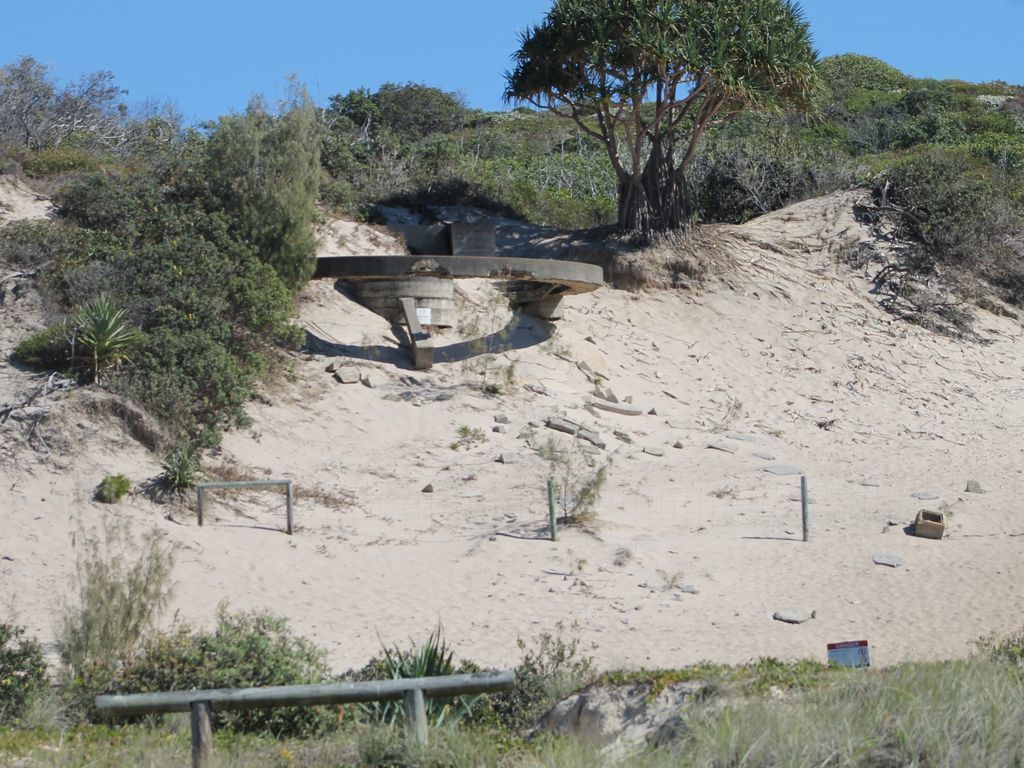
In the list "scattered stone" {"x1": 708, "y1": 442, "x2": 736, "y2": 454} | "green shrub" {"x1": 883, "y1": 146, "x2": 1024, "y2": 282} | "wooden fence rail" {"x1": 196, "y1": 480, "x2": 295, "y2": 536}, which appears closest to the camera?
"wooden fence rail" {"x1": 196, "y1": 480, "x2": 295, "y2": 536}

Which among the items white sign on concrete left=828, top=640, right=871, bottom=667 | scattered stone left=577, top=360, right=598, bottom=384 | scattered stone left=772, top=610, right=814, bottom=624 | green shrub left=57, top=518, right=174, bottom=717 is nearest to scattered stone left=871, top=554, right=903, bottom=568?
scattered stone left=772, top=610, right=814, bottom=624

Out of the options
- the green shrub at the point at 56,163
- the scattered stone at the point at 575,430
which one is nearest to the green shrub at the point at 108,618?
the scattered stone at the point at 575,430

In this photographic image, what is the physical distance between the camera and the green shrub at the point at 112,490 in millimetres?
13539

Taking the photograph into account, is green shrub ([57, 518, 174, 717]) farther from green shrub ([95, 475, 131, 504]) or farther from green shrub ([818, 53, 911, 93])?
green shrub ([818, 53, 911, 93])

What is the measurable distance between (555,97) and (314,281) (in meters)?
5.84

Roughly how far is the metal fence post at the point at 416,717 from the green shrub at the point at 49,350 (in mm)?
10689

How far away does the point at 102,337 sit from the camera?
15016 millimetres

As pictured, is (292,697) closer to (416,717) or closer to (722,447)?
(416,717)

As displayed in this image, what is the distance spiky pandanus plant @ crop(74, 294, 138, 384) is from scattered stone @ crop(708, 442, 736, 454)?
771 centimetres

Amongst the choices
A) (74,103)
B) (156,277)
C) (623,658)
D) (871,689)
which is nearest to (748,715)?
(871,689)

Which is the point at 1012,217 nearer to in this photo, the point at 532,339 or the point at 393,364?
the point at 532,339

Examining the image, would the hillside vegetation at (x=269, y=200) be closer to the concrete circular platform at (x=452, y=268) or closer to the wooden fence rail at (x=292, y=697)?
the concrete circular platform at (x=452, y=268)

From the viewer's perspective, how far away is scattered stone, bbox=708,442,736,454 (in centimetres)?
1749

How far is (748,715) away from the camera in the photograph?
555 cm
